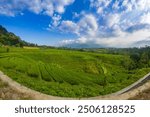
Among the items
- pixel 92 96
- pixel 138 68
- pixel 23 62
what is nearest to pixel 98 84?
pixel 92 96

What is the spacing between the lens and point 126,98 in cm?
1047

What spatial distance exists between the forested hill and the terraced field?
0.20 metres

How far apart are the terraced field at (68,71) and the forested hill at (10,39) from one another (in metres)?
0.20

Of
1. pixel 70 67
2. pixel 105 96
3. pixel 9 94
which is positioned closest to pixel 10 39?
pixel 9 94

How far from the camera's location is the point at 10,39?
38.4 feet

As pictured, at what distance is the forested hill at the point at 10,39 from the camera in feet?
38.3

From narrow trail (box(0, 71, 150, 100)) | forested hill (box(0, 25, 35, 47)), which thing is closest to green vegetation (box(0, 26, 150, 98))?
forested hill (box(0, 25, 35, 47))

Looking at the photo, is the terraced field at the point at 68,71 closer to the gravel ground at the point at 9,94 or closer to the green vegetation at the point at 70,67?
the green vegetation at the point at 70,67

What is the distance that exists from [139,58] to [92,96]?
2.22m

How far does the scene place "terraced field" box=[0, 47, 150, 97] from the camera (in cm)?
1073

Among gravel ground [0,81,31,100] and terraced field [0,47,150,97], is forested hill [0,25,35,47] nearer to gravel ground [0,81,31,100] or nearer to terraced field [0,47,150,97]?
terraced field [0,47,150,97]

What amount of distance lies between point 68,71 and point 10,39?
2.27 meters

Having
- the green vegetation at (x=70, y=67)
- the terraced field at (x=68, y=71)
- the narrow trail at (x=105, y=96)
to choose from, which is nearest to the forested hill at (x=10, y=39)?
the green vegetation at (x=70, y=67)

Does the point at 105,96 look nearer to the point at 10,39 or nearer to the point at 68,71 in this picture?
the point at 68,71
